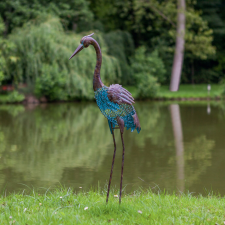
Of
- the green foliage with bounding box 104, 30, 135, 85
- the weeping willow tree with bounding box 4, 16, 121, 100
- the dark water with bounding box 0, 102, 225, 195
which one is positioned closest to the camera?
the dark water with bounding box 0, 102, 225, 195

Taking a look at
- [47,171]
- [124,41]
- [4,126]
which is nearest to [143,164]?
[47,171]

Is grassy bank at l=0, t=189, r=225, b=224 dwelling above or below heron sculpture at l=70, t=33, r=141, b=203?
below

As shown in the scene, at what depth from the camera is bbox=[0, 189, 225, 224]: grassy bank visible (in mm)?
3500

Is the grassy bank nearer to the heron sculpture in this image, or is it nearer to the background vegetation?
the heron sculpture

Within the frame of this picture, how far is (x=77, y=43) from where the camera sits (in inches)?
785

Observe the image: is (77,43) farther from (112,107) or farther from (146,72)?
(112,107)

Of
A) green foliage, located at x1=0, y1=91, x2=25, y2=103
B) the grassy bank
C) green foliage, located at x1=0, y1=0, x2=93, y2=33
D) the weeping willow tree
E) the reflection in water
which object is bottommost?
green foliage, located at x1=0, y1=91, x2=25, y2=103

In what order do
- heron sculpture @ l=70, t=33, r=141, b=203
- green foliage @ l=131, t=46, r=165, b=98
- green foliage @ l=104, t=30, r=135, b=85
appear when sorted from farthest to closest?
green foliage @ l=104, t=30, r=135, b=85 < green foliage @ l=131, t=46, r=165, b=98 < heron sculpture @ l=70, t=33, r=141, b=203

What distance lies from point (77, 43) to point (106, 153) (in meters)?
12.7

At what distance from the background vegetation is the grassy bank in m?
15.1

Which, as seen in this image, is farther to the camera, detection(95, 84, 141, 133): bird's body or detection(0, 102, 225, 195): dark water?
detection(0, 102, 225, 195): dark water

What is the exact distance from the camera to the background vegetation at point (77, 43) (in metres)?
19.4

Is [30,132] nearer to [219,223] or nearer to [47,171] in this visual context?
[47,171]

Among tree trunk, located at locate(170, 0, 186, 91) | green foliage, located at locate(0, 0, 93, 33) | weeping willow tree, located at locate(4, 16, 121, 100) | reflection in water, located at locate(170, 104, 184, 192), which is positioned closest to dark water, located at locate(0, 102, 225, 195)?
reflection in water, located at locate(170, 104, 184, 192)
